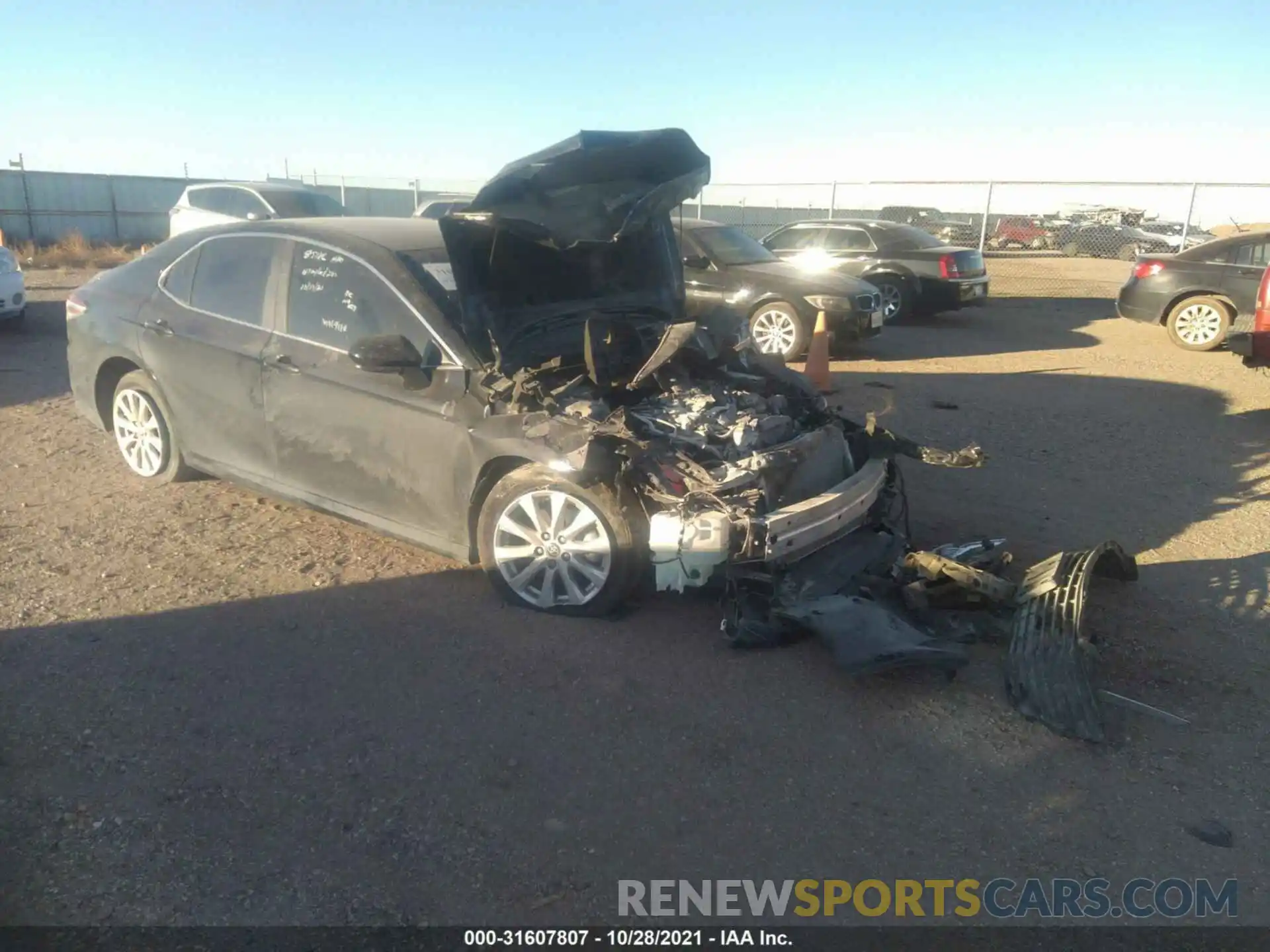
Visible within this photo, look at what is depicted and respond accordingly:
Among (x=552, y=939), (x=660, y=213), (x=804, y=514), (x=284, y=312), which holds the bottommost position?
(x=552, y=939)

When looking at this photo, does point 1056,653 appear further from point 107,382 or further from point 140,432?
point 107,382

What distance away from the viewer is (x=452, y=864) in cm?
283

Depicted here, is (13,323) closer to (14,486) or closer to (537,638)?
(14,486)

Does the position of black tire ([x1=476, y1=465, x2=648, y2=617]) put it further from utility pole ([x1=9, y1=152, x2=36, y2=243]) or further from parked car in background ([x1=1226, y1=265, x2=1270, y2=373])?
utility pole ([x1=9, y1=152, x2=36, y2=243])

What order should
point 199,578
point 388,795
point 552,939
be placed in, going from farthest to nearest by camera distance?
1. point 199,578
2. point 388,795
3. point 552,939

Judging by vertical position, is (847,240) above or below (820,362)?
above

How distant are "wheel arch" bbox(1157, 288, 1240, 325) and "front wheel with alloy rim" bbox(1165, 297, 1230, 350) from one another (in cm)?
2

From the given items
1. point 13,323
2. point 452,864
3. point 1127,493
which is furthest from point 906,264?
point 452,864

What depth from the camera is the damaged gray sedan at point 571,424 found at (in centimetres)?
406

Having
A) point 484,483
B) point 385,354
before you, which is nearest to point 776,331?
point 484,483

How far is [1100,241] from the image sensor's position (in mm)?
23297

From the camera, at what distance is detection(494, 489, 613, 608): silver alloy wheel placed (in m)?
4.23

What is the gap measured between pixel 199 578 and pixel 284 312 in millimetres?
1460

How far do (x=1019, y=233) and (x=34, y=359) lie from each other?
70.6 feet
